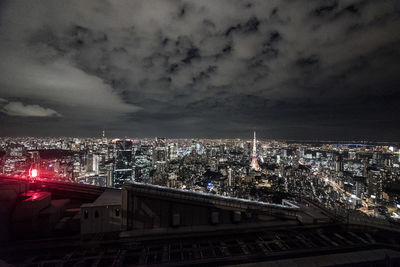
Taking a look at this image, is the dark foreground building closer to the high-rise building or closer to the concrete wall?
the concrete wall

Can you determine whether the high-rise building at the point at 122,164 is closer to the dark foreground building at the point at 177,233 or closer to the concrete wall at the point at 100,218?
the dark foreground building at the point at 177,233

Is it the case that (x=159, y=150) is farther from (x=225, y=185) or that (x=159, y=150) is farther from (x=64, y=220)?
(x=64, y=220)

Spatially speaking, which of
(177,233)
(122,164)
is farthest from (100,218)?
(122,164)

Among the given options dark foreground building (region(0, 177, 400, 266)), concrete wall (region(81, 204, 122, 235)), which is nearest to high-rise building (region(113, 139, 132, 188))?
dark foreground building (region(0, 177, 400, 266))

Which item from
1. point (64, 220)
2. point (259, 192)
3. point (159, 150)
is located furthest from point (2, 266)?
point (159, 150)

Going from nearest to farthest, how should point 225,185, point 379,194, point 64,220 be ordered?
point 64,220, point 379,194, point 225,185

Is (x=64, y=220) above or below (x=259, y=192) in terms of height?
above
